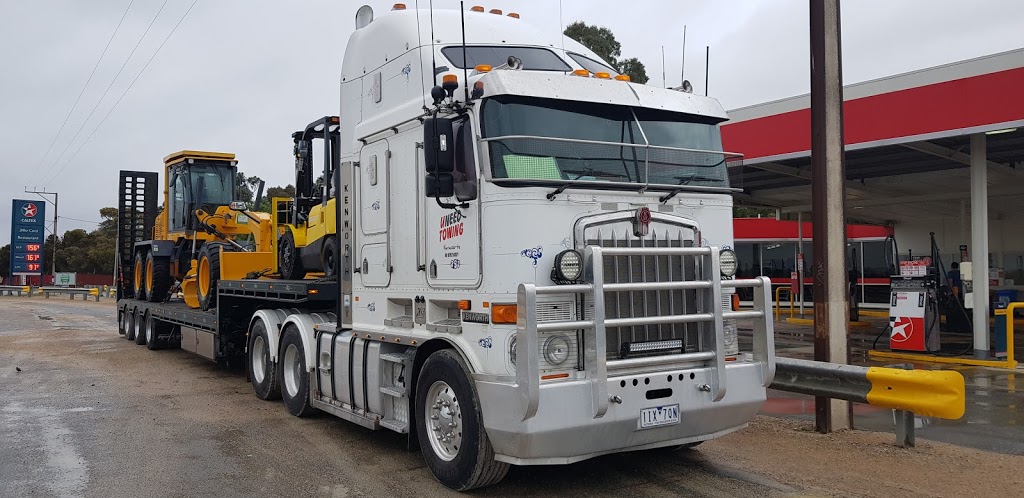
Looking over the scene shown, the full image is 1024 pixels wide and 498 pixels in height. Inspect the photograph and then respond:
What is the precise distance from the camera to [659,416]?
5.66 metres

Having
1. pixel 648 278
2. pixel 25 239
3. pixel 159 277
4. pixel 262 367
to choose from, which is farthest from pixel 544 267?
pixel 25 239

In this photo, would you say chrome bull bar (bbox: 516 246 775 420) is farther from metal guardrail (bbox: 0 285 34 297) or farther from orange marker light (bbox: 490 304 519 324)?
metal guardrail (bbox: 0 285 34 297)

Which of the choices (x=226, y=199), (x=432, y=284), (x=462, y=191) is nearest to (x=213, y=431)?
(x=432, y=284)

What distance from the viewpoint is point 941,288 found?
18734 mm

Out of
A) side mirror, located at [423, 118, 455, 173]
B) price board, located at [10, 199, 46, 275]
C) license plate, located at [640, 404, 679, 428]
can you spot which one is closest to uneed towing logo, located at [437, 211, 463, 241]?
side mirror, located at [423, 118, 455, 173]

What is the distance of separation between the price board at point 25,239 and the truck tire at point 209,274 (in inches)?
2027

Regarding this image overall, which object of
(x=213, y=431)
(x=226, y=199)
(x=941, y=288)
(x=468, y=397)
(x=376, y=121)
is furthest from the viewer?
(x=941, y=288)

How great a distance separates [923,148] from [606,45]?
29060mm

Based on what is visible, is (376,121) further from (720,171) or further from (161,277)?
(161,277)

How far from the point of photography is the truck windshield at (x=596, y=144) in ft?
18.8

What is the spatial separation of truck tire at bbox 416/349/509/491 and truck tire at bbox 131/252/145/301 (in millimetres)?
Result: 13905

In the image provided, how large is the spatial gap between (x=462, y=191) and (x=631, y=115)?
1509 mm

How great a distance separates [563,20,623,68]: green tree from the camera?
134 ft

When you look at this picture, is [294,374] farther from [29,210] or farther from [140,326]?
[29,210]
